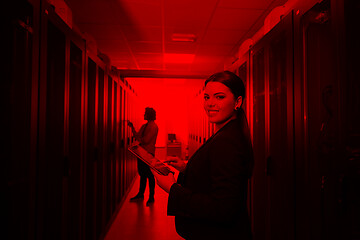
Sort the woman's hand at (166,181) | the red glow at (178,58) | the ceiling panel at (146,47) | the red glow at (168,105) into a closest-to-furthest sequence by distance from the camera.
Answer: the woman's hand at (166,181) → the ceiling panel at (146,47) → the red glow at (178,58) → the red glow at (168,105)

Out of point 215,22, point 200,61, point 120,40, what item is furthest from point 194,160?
point 200,61

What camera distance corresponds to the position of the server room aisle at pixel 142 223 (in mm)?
2582

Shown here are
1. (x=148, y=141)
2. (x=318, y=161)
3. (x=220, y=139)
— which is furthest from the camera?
(x=148, y=141)

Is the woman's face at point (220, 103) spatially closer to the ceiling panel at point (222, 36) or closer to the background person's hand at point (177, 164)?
the background person's hand at point (177, 164)

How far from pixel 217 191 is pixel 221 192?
0.6 inches

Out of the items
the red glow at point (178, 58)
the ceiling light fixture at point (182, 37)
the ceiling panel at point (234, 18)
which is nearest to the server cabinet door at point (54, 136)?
the ceiling panel at point (234, 18)

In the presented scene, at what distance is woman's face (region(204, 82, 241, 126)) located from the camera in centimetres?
97

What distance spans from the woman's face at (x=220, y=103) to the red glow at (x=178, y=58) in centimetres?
363

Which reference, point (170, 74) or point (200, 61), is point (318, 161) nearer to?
point (170, 74)

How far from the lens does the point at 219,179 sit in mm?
812

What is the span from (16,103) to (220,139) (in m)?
0.83

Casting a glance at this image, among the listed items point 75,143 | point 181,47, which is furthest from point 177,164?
point 181,47

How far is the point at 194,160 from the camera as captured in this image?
934mm

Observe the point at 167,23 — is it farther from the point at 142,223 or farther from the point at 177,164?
the point at 142,223
